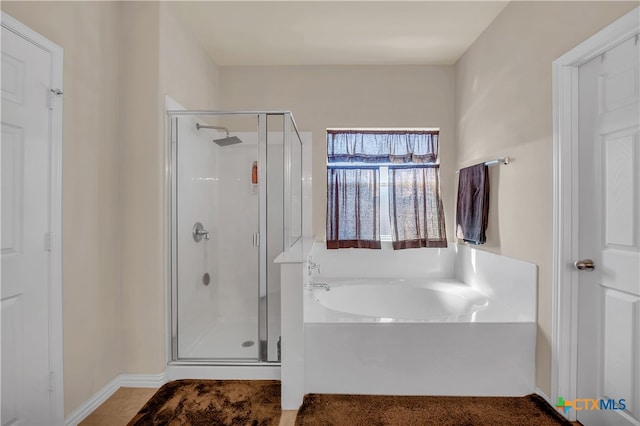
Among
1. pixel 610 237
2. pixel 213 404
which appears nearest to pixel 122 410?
pixel 213 404

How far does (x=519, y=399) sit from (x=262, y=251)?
1741 millimetres

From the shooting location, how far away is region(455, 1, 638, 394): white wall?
1769 millimetres

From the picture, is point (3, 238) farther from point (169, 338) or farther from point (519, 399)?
point (519, 399)

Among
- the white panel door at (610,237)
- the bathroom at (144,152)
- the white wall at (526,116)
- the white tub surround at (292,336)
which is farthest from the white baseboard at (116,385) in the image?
the white panel door at (610,237)

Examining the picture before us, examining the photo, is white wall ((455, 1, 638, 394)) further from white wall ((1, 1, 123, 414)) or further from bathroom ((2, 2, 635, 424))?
white wall ((1, 1, 123, 414))

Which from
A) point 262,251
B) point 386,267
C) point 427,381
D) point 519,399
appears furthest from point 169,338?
point 519,399

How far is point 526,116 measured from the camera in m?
2.04

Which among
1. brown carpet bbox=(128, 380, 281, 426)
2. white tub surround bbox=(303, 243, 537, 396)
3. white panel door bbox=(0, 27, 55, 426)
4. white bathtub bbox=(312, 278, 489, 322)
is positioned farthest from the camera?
white bathtub bbox=(312, 278, 489, 322)

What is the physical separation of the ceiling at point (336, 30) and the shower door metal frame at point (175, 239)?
79 centimetres

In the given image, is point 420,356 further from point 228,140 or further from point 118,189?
point 118,189

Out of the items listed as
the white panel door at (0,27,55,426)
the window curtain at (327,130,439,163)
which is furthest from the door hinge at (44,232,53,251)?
the window curtain at (327,130,439,163)

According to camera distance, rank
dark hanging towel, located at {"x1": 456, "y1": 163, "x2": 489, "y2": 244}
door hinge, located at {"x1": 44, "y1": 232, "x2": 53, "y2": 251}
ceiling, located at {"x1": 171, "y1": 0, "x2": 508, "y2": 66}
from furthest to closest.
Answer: dark hanging towel, located at {"x1": 456, "y1": 163, "x2": 489, "y2": 244} → ceiling, located at {"x1": 171, "y1": 0, "x2": 508, "y2": 66} → door hinge, located at {"x1": 44, "y1": 232, "x2": 53, "y2": 251}

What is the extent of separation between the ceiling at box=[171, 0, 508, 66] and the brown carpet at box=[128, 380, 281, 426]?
8.29ft

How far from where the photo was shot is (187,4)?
89.4 inches
